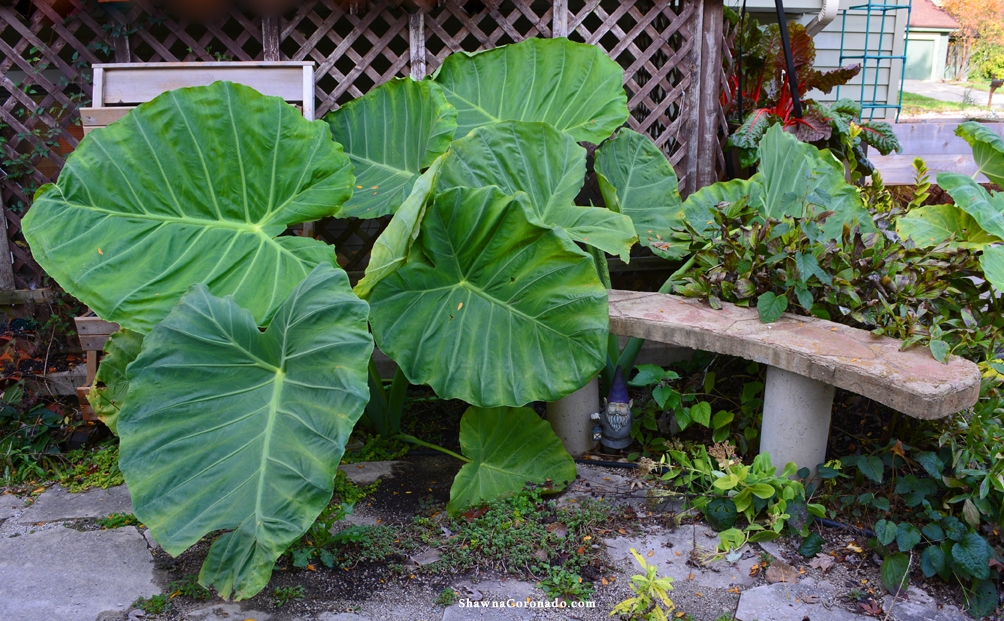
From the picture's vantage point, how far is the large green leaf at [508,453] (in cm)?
222

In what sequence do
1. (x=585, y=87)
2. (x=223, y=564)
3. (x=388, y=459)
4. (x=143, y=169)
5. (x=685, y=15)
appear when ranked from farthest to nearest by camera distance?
(x=685, y=15), (x=585, y=87), (x=388, y=459), (x=143, y=169), (x=223, y=564)

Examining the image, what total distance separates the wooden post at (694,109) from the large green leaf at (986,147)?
100 cm

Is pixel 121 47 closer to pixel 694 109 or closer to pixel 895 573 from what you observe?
pixel 694 109

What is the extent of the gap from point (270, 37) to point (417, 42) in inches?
23.2

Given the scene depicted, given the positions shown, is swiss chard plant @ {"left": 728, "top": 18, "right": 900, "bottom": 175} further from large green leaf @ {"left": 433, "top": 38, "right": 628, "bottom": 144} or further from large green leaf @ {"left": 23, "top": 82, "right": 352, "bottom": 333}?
large green leaf @ {"left": 23, "top": 82, "right": 352, "bottom": 333}

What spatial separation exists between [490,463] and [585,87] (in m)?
1.51

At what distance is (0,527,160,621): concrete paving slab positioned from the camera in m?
1.77

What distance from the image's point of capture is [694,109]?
10.4ft

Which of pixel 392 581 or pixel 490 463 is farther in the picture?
pixel 490 463

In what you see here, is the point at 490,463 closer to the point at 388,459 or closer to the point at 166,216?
the point at 388,459

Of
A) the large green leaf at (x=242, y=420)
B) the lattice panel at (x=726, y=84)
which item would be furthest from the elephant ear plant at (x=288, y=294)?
the lattice panel at (x=726, y=84)

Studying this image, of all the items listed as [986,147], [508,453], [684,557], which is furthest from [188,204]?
[986,147]

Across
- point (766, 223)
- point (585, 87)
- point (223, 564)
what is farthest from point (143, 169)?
point (766, 223)

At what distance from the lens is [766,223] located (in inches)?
93.0
